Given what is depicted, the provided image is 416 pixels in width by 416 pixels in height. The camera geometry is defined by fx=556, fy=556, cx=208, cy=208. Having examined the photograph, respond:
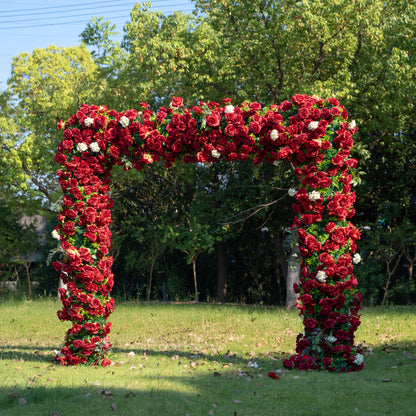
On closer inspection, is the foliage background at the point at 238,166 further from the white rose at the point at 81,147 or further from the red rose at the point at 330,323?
the white rose at the point at 81,147

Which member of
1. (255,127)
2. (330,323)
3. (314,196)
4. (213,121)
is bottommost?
(330,323)

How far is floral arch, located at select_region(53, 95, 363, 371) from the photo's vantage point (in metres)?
7.95

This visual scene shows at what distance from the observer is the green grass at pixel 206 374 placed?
19.0ft

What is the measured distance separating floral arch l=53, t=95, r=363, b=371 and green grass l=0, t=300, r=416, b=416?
582mm

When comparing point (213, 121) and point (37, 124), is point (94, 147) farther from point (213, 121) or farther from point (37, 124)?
point (37, 124)

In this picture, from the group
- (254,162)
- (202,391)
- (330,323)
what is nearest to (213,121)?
(254,162)

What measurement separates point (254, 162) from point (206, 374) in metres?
3.12

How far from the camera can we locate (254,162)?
27.1ft

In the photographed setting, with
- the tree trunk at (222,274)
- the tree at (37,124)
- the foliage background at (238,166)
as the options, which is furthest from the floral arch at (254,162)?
the tree trunk at (222,274)

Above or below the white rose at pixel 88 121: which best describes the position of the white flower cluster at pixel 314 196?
below

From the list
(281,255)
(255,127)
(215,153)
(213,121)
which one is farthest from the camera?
(281,255)

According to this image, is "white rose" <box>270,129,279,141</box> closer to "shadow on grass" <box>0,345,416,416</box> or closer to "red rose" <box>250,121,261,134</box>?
"red rose" <box>250,121,261,134</box>

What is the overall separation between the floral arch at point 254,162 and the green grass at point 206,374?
582mm

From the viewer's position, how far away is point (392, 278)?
18250 mm
